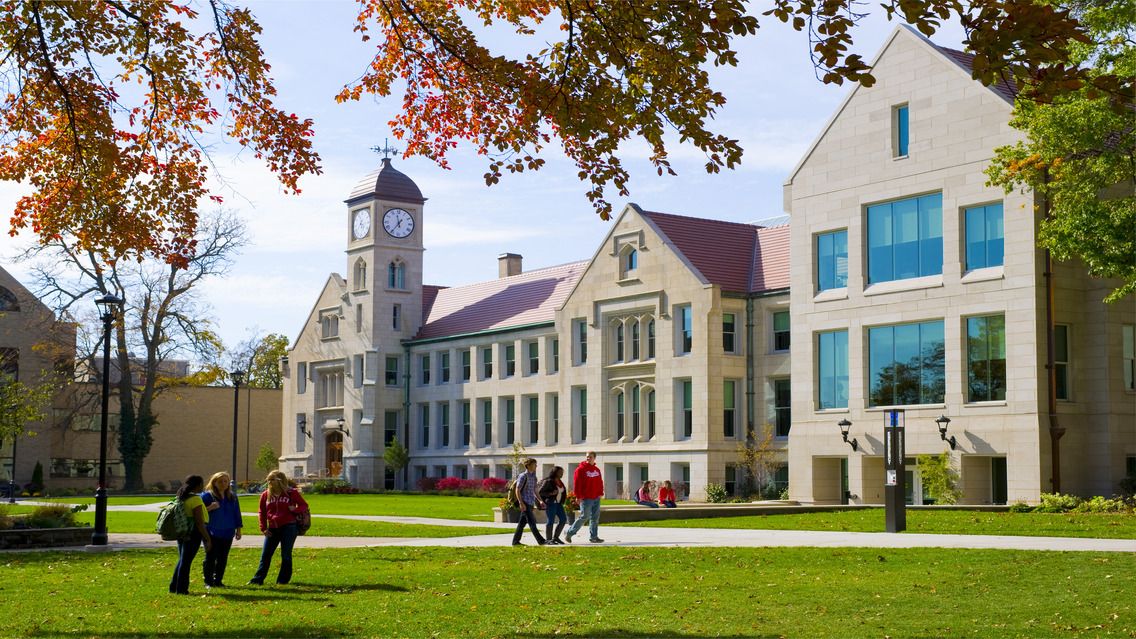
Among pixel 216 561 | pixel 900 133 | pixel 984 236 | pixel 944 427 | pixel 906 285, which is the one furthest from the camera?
pixel 900 133

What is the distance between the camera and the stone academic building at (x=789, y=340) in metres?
40.0

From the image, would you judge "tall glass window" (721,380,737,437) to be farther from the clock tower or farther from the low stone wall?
the low stone wall

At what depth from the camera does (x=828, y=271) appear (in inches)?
1805

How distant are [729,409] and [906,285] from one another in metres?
14.0

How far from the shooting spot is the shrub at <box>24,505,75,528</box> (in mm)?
27297

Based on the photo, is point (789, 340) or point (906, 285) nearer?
point (906, 285)

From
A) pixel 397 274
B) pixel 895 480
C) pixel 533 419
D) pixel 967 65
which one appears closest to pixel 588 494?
pixel 895 480

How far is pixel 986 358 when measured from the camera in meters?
40.5

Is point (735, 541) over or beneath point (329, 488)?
over

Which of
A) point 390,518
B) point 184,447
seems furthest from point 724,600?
point 184,447

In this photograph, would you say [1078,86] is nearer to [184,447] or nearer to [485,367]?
[485,367]

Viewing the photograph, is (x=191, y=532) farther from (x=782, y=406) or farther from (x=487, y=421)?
(x=487, y=421)

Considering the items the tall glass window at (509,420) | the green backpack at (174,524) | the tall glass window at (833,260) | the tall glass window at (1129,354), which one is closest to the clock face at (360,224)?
the tall glass window at (509,420)

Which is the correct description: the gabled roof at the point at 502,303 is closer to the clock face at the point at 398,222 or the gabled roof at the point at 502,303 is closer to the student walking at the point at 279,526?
the clock face at the point at 398,222
